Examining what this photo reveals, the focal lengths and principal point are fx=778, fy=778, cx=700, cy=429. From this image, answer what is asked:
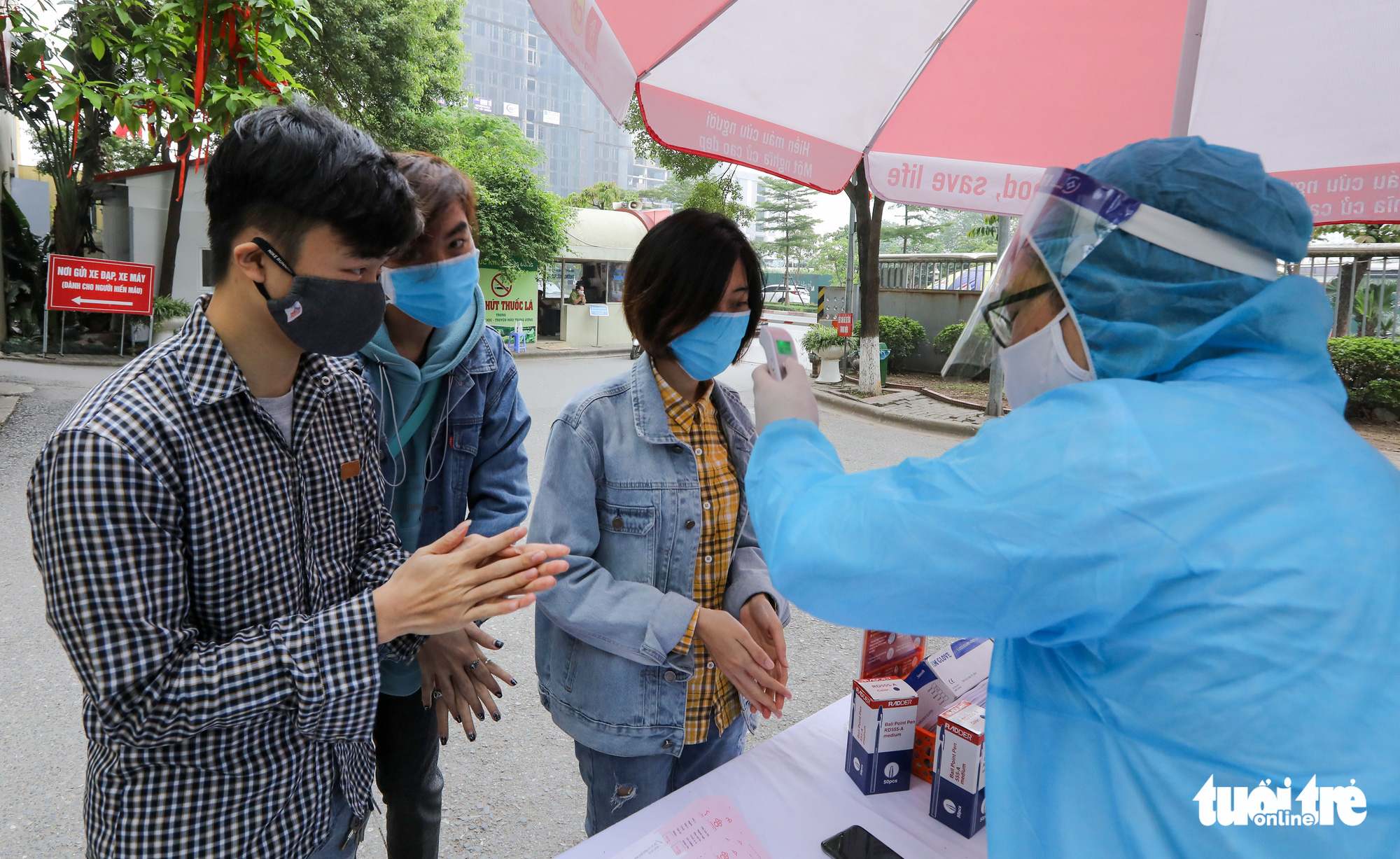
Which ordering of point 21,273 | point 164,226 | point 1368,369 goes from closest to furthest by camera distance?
1. point 1368,369
2. point 21,273
3. point 164,226

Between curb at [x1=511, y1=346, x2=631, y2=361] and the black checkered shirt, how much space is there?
50.1 ft

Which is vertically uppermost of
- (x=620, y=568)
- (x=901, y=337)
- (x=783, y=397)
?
(x=901, y=337)

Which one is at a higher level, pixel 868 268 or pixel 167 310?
pixel 868 268

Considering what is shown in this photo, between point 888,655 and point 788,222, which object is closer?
point 888,655

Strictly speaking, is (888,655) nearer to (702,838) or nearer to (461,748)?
(702,838)

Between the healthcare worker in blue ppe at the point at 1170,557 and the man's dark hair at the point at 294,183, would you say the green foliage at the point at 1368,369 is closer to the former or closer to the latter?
the healthcare worker in blue ppe at the point at 1170,557

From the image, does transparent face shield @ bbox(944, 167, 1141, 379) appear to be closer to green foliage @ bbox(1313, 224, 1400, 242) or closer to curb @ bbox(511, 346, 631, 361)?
green foliage @ bbox(1313, 224, 1400, 242)

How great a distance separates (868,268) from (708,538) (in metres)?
10.9

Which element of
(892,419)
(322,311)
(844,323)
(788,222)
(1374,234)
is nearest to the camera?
(322,311)

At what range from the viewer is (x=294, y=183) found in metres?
1.24

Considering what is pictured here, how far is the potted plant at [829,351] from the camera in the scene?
44.5 ft

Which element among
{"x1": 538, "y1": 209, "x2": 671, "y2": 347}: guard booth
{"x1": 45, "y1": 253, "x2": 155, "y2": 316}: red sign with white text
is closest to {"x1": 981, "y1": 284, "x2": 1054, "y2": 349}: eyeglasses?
{"x1": 45, "y1": 253, "x2": 155, "y2": 316}: red sign with white text

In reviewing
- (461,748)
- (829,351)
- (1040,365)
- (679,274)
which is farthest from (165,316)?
(1040,365)

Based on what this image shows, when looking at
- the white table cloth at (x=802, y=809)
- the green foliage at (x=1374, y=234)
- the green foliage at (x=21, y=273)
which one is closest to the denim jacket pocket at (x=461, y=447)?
the white table cloth at (x=802, y=809)
